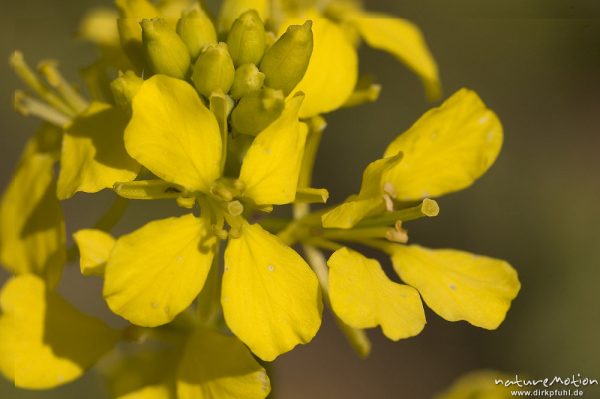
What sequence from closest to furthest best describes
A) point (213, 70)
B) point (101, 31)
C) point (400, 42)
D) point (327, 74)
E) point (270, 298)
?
point (270, 298)
point (213, 70)
point (327, 74)
point (400, 42)
point (101, 31)

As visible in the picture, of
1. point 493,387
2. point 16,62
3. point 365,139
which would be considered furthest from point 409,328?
point 365,139

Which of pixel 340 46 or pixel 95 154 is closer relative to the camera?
pixel 95 154

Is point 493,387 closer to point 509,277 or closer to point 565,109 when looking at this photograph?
point 509,277

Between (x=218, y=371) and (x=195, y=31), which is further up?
(x=195, y=31)

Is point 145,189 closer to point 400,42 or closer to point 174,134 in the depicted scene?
point 174,134

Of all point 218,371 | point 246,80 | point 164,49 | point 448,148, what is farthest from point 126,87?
point 448,148

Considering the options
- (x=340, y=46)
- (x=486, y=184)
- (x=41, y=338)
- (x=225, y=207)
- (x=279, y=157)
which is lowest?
(x=486, y=184)

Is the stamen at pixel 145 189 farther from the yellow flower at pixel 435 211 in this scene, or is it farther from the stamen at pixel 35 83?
the stamen at pixel 35 83
